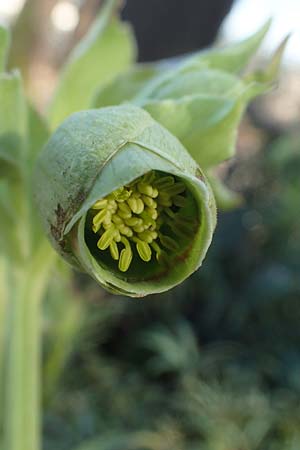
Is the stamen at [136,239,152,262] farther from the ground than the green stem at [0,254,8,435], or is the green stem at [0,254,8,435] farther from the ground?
the stamen at [136,239,152,262]

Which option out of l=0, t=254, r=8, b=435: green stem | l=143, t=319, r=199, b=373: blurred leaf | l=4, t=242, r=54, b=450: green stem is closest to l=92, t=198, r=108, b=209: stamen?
l=4, t=242, r=54, b=450: green stem

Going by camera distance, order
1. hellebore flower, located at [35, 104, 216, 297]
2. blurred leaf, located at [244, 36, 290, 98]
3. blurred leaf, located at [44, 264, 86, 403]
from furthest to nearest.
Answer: blurred leaf, located at [44, 264, 86, 403] → blurred leaf, located at [244, 36, 290, 98] → hellebore flower, located at [35, 104, 216, 297]

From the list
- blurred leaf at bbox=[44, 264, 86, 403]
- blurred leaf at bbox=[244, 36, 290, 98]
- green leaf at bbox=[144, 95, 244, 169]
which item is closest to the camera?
green leaf at bbox=[144, 95, 244, 169]

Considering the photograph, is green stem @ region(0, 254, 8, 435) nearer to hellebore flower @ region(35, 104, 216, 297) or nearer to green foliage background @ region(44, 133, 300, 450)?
hellebore flower @ region(35, 104, 216, 297)

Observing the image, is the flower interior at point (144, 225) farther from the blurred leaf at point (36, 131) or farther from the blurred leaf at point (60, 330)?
the blurred leaf at point (60, 330)

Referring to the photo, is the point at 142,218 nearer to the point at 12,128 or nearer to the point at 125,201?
the point at 125,201

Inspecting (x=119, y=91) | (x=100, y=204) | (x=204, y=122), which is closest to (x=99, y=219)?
(x=100, y=204)

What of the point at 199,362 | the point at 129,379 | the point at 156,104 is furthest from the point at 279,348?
the point at 156,104
